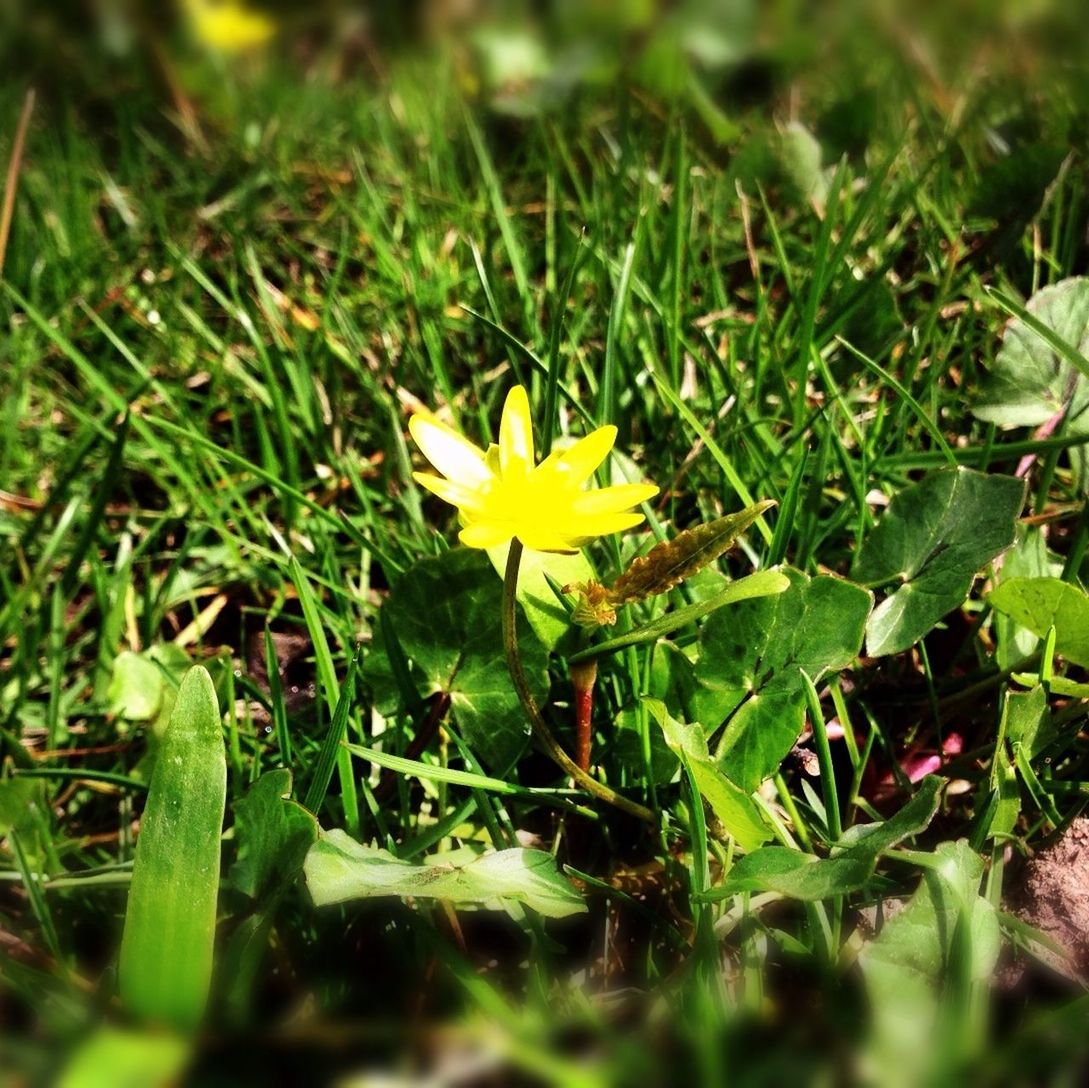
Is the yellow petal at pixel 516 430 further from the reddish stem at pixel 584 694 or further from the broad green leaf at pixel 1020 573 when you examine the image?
the broad green leaf at pixel 1020 573

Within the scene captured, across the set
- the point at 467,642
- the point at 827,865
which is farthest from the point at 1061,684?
the point at 467,642

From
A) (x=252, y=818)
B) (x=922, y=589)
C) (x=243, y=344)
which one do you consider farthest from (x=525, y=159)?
(x=252, y=818)

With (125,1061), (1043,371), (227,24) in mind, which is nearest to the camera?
(125,1061)

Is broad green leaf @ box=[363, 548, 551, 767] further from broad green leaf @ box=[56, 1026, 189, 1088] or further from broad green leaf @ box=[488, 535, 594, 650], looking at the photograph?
broad green leaf @ box=[56, 1026, 189, 1088]

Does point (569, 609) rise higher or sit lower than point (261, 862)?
higher

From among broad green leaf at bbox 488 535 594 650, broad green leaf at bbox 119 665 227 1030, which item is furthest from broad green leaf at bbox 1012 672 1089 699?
broad green leaf at bbox 119 665 227 1030

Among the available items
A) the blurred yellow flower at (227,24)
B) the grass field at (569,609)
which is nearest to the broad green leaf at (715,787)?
the grass field at (569,609)

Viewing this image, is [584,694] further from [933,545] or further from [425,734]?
[933,545]
